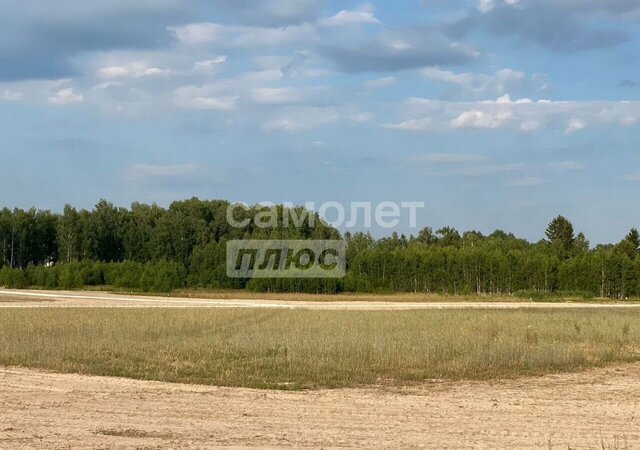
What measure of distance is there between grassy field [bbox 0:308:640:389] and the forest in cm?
4358

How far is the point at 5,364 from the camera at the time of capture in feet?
68.3

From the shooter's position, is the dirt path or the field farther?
the field

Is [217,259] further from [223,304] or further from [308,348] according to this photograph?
[308,348]

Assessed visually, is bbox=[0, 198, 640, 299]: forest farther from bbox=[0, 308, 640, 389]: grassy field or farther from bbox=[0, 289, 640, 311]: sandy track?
bbox=[0, 308, 640, 389]: grassy field

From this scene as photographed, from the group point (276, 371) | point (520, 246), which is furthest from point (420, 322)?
point (520, 246)

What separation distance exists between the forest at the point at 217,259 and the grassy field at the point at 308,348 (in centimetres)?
4358

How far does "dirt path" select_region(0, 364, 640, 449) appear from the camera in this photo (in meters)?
11.7

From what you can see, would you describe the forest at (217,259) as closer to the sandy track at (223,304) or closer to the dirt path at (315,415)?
the sandy track at (223,304)

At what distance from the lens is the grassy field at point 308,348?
767 inches

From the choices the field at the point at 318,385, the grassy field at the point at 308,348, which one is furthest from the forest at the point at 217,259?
the field at the point at 318,385

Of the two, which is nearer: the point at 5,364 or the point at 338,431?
the point at 338,431

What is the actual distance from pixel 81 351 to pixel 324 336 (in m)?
7.85

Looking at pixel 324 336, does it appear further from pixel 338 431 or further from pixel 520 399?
pixel 338 431

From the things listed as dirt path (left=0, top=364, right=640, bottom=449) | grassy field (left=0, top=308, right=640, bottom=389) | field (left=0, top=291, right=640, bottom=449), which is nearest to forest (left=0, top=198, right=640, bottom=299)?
grassy field (left=0, top=308, right=640, bottom=389)
